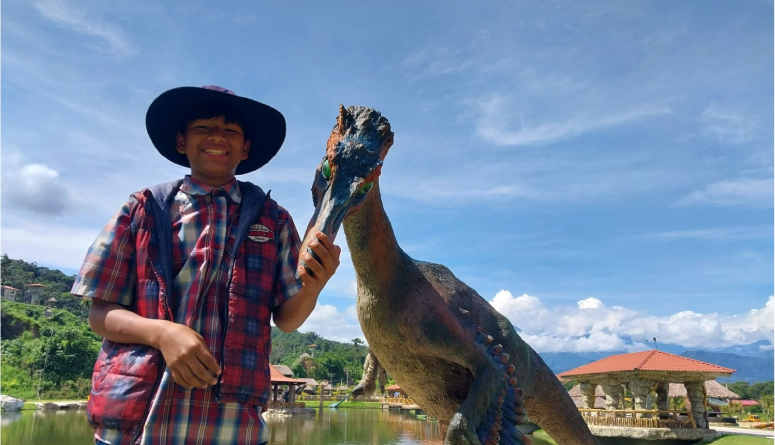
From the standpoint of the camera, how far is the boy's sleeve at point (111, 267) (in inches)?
70.7

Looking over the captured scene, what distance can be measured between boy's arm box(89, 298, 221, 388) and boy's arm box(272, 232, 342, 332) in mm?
398

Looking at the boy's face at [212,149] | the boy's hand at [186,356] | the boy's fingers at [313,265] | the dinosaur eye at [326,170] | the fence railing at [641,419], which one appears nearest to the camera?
the boy's hand at [186,356]

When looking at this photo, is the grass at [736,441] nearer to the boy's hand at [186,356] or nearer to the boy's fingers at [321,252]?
the boy's fingers at [321,252]

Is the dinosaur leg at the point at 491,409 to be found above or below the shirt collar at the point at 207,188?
below

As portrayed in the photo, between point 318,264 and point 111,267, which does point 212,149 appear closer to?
point 111,267

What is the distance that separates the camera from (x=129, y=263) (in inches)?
73.9

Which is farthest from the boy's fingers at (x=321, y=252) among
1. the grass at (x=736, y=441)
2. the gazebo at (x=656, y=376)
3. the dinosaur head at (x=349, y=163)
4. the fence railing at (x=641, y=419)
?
the grass at (x=736, y=441)

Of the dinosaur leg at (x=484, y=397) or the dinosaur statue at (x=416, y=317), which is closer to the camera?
the dinosaur statue at (x=416, y=317)

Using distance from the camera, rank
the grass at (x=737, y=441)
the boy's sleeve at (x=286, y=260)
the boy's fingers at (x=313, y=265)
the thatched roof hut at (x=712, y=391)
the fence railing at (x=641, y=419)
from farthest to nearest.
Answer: the thatched roof hut at (x=712, y=391) → the fence railing at (x=641, y=419) → the grass at (x=737, y=441) → the boy's sleeve at (x=286, y=260) → the boy's fingers at (x=313, y=265)

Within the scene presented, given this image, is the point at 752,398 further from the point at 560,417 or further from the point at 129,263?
the point at 129,263

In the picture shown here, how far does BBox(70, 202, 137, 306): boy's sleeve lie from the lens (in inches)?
70.7

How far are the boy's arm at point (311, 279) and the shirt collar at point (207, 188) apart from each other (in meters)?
0.48

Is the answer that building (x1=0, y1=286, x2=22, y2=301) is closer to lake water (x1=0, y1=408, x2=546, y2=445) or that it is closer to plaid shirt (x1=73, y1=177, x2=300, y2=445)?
lake water (x1=0, y1=408, x2=546, y2=445)

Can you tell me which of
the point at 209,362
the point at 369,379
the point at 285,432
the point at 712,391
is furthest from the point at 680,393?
the point at 209,362
